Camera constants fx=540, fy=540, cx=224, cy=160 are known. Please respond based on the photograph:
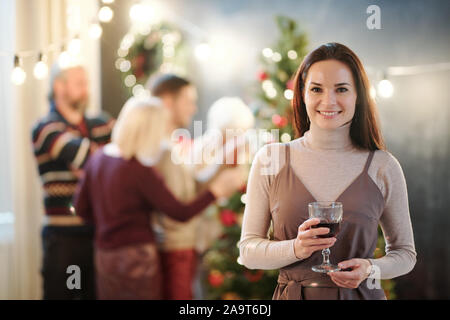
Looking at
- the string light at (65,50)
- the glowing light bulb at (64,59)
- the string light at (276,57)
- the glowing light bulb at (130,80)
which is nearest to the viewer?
the string light at (65,50)

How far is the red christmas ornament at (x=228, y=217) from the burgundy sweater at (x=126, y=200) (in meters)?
0.36

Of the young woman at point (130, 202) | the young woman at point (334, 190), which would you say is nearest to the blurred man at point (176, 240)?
the young woman at point (130, 202)

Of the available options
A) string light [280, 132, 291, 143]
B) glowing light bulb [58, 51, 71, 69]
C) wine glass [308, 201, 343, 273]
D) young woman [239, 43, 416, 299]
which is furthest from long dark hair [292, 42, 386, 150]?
glowing light bulb [58, 51, 71, 69]

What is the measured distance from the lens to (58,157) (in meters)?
2.46

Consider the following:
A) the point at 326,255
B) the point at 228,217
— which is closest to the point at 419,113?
the point at 228,217

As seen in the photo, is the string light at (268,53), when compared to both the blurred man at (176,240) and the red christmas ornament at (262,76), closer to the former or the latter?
the red christmas ornament at (262,76)

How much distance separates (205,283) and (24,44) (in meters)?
1.67

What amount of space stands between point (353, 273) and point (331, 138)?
0.98 feet

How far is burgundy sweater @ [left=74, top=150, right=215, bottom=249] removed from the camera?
87.9 inches

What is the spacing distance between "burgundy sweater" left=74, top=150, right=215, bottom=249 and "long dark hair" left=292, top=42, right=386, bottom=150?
1.12m

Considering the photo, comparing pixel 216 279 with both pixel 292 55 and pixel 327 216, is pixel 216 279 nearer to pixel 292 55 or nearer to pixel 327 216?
pixel 292 55

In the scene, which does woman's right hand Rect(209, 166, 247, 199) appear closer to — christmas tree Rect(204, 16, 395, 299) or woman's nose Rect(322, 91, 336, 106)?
christmas tree Rect(204, 16, 395, 299)

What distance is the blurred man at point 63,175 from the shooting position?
246cm
